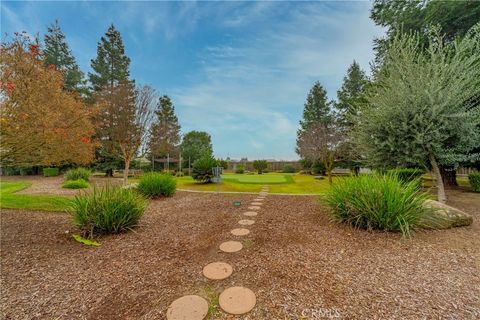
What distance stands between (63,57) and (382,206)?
26530mm

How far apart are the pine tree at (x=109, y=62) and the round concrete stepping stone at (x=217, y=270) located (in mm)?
23488

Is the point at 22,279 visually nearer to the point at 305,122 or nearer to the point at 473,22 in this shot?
the point at 473,22

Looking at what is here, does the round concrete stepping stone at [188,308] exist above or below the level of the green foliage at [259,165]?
below

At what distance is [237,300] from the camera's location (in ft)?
5.85

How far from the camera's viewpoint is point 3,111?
3.38m

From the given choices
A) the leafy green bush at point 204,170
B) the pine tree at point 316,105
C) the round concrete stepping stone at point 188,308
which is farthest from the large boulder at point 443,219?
the pine tree at point 316,105

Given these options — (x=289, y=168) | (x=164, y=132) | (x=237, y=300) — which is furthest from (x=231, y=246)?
(x=289, y=168)

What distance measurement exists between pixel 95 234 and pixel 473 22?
12.7 meters

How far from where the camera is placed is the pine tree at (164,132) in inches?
575

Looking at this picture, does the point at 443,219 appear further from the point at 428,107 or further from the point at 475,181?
the point at 475,181

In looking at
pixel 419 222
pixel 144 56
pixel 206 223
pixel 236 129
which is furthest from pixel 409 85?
pixel 236 129

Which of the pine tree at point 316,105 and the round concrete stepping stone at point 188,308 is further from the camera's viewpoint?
the pine tree at point 316,105

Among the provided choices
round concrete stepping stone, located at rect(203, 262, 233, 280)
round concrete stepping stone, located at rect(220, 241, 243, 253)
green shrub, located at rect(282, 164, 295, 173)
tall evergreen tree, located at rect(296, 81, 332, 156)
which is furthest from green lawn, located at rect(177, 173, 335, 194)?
tall evergreen tree, located at rect(296, 81, 332, 156)

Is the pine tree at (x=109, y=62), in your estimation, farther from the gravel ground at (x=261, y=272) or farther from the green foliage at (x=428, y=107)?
the green foliage at (x=428, y=107)
